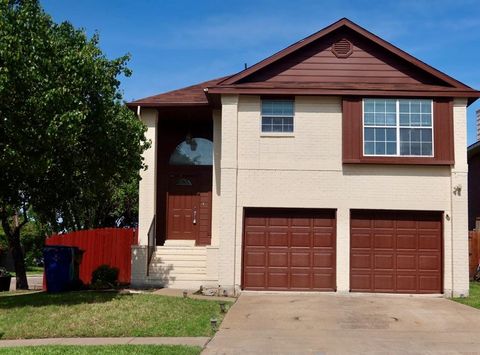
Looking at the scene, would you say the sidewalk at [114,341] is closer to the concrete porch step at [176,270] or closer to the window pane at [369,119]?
the concrete porch step at [176,270]

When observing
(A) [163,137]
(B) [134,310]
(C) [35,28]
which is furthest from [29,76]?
(A) [163,137]

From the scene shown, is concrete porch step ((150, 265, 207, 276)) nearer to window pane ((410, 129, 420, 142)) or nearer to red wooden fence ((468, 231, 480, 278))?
window pane ((410, 129, 420, 142))

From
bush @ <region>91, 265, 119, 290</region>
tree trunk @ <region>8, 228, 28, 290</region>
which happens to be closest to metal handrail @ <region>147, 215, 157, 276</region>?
bush @ <region>91, 265, 119, 290</region>

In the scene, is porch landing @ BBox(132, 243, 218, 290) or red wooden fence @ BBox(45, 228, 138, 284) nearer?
porch landing @ BBox(132, 243, 218, 290)

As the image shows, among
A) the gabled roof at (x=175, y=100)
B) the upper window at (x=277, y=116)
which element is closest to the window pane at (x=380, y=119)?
the upper window at (x=277, y=116)

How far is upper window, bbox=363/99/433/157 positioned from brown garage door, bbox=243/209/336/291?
2.28 metres

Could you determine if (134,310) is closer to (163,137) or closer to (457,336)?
(457,336)

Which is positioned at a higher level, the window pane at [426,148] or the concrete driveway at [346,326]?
the window pane at [426,148]

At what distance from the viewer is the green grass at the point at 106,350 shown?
28.6 ft

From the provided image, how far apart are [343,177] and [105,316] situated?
7638mm

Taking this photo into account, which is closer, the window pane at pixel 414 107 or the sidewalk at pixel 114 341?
the sidewalk at pixel 114 341

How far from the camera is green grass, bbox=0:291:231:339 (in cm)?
1046

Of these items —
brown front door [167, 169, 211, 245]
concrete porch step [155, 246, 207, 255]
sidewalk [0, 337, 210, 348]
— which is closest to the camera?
sidewalk [0, 337, 210, 348]

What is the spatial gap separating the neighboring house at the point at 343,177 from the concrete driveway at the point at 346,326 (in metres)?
0.94
